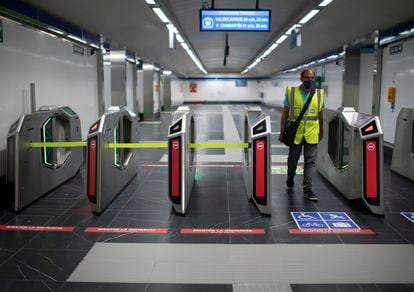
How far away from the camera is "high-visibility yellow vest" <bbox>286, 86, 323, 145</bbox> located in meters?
5.07

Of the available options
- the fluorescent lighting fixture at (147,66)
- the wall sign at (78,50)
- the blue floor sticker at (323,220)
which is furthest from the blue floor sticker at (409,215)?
the fluorescent lighting fixture at (147,66)

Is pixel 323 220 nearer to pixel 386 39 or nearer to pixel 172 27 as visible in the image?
pixel 386 39

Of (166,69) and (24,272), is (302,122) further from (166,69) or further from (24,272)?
(166,69)

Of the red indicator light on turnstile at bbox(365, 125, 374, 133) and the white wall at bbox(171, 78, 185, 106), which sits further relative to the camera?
the white wall at bbox(171, 78, 185, 106)

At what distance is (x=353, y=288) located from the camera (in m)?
2.91

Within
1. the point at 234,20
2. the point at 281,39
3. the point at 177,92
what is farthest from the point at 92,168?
the point at 177,92

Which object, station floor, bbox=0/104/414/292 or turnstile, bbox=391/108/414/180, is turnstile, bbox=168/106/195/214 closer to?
station floor, bbox=0/104/414/292

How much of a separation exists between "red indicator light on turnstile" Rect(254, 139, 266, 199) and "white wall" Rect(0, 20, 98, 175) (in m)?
3.43

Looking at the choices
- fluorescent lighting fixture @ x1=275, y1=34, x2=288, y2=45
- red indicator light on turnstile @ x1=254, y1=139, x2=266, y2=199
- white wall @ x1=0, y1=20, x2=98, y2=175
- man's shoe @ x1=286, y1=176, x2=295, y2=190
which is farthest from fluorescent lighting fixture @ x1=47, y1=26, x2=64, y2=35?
fluorescent lighting fixture @ x1=275, y1=34, x2=288, y2=45

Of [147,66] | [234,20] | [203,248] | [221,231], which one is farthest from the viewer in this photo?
[147,66]

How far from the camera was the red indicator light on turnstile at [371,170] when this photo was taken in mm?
4539

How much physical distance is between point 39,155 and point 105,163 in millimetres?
1052

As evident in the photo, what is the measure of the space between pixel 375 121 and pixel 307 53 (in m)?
11.4

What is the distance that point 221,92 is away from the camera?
126 feet
